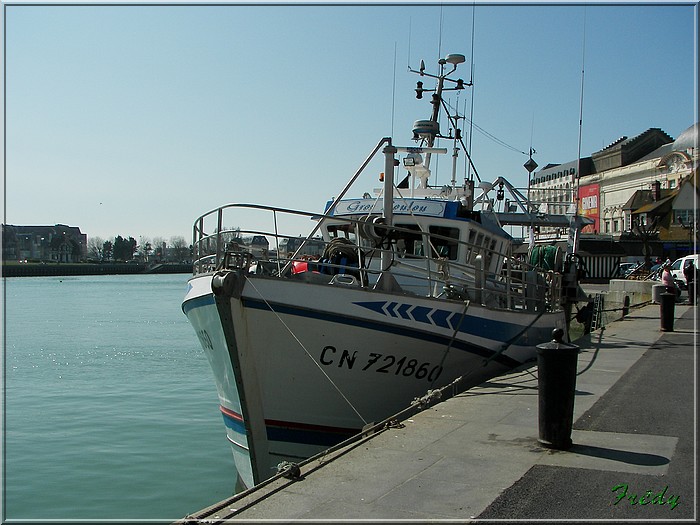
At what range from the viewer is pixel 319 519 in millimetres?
4285

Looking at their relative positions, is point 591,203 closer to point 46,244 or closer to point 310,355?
point 310,355

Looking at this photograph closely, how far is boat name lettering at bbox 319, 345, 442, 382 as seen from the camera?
7.87 meters

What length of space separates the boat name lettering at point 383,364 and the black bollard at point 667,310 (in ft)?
27.9

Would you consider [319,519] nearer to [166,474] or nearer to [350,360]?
[350,360]

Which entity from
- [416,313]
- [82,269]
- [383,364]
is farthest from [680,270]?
[82,269]

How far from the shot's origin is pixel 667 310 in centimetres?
1521

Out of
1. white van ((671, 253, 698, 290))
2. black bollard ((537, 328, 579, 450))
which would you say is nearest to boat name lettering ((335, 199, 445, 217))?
black bollard ((537, 328, 579, 450))

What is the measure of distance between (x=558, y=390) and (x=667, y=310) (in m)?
10.9

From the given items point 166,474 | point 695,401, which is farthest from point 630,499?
point 166,474

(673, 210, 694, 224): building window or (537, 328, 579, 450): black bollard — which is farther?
(673, 210, 694, 224): building window

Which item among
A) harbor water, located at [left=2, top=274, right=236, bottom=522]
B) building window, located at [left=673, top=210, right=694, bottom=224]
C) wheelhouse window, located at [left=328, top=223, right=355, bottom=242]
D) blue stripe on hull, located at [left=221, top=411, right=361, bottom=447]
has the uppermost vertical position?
building window, located at [left=673, top=210, right=694, bottom=224]

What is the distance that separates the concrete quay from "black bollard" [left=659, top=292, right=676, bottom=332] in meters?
7.50

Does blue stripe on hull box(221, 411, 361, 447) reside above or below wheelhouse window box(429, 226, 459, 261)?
below

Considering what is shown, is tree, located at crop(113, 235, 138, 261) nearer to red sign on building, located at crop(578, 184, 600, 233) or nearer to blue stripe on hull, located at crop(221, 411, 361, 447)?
red sign on building, located at crop(578, 184, 600, 233)
